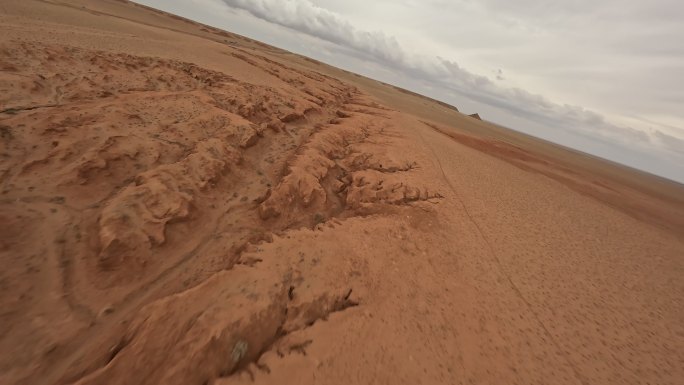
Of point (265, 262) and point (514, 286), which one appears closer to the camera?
point (265, 262)

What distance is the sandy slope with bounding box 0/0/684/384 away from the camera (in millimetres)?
2881

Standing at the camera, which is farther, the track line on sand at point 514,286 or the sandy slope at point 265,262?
the track line on sand at point 514,286

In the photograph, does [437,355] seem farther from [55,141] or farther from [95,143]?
[55,141]

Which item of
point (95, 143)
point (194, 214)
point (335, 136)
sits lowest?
point (194, 214)

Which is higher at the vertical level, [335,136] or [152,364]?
[335,136]

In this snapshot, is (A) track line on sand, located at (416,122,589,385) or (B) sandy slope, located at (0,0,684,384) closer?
(B) sandy slope, located at (0,0,684,384)

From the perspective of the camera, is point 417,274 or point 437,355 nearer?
point 437,355

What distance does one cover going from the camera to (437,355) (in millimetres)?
3197

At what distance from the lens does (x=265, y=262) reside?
381cm

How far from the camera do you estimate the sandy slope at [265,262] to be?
2.88 meters

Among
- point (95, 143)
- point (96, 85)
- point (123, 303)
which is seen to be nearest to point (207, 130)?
point (95, 143)

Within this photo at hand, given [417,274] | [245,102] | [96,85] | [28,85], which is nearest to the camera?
[417,274]

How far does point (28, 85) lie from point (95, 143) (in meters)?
2.58

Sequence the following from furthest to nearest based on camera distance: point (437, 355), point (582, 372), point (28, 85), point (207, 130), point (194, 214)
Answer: point (207, 130) < point (28, 85) < point (194, 214) < point (582, 372) < point (437, 355)
